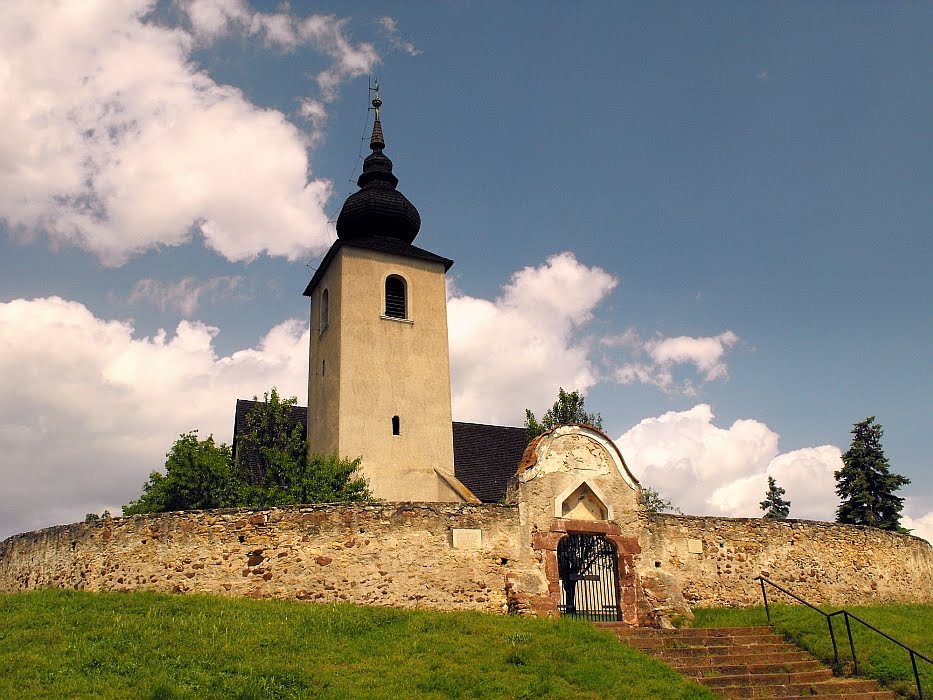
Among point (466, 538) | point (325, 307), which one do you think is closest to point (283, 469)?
point (325, 307)

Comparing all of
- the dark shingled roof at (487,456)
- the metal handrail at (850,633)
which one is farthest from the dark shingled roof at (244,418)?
the metal handrail at (850,633)

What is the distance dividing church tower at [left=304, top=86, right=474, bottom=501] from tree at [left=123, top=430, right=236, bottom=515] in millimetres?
3354

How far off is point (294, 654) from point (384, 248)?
1570cm

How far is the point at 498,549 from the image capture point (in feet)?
51.3

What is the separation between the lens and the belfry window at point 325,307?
26.1m

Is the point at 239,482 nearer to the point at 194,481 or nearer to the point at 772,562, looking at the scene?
the point at 194,481

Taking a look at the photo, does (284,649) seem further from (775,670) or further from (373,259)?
(373,259)

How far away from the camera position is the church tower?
22906mm

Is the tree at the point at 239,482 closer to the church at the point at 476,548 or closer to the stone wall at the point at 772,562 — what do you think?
the church at the point at 476,548

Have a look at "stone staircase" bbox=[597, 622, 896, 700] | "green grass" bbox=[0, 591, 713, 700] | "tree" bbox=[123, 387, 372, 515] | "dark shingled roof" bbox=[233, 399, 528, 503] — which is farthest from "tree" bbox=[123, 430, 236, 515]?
"stone staircase" bbox=[597, 622, 896, 700]

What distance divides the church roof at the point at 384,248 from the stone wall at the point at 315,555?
1170 centimetres

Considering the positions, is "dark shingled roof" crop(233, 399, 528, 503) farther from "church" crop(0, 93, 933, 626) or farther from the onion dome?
the onion dome

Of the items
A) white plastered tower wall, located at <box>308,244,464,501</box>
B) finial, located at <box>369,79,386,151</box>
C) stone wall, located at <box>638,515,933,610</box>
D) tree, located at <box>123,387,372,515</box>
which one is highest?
finial, located at <box>369,79,386,151</box>

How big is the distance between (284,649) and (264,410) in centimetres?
1310
